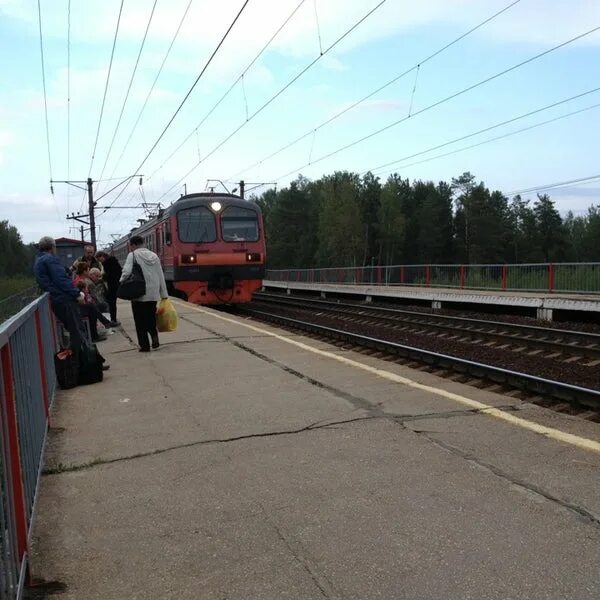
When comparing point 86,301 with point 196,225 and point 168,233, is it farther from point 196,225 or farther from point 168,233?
point 168,233

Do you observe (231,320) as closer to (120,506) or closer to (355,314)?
(355,314)

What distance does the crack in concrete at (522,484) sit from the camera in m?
3.20

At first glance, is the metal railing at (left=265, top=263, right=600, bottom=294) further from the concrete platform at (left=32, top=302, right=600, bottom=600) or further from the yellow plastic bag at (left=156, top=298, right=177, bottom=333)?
the concrete platform at (left=32, top=302, right=600, bottom=600)

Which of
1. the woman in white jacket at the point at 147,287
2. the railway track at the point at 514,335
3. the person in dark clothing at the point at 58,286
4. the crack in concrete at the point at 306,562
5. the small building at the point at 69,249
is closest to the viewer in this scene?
the crack in concrete at the point at 306,562

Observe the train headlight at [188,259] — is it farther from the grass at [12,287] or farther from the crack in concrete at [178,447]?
the crack in concrete at [178,447]

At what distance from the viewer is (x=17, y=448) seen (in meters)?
2.76

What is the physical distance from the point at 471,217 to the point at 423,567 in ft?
302

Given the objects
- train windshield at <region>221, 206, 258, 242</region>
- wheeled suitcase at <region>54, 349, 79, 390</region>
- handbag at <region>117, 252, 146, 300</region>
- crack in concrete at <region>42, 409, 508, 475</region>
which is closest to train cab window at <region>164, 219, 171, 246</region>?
train windshield at <region>221, 206, 258, 242</region>

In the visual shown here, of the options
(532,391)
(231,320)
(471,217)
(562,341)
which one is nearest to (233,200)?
(231,320)

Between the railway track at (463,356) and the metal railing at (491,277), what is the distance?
4964 mm

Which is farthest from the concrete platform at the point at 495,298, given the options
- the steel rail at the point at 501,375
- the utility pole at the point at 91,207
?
the utility pole at the point at 91,207

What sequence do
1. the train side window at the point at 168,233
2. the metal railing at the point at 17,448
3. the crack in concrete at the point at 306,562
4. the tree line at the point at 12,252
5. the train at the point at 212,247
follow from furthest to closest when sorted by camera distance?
the tree line at the point at 12,252
the train side window at the point at 168,233
the train at the point at 212,247
the crack in concrete at the point at 306,562
the metal railing at the point at 17,448

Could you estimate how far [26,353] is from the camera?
4.05m

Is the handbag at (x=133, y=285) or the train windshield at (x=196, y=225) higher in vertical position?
the train windshield at (x=196, y=225)
